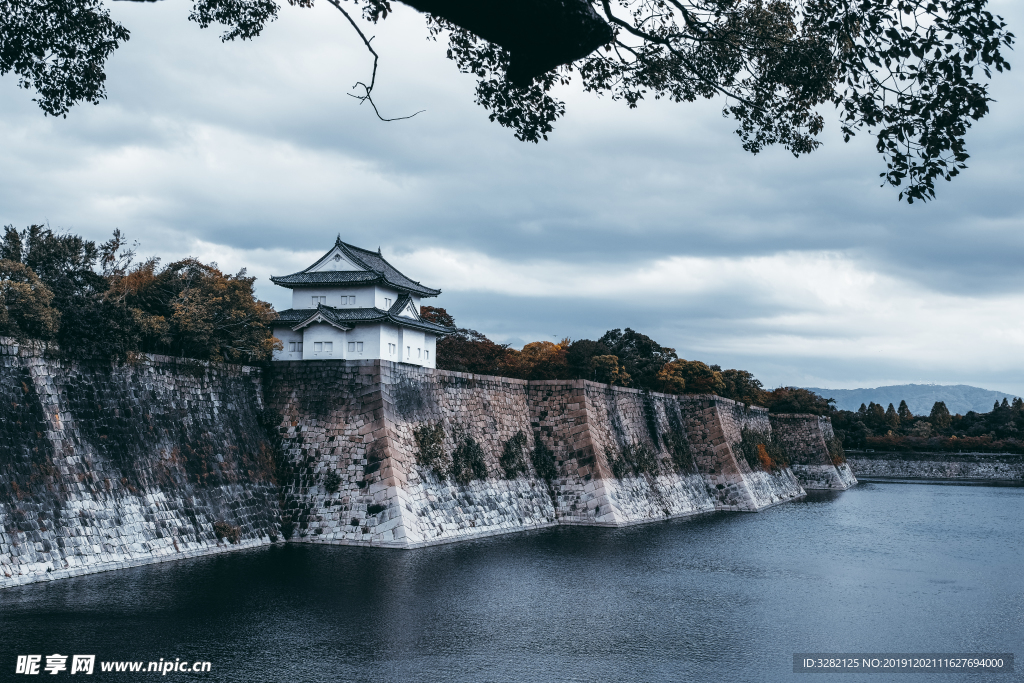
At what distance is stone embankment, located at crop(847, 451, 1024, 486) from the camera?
284 feet

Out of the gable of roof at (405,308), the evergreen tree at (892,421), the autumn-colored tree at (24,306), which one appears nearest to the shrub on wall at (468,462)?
the gable of roof at (405,308)

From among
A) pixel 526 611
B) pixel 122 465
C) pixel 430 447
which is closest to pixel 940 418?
pixel 430 447

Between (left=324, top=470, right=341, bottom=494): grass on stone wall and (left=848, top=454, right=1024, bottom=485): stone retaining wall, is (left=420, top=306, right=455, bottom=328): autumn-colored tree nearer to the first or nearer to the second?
(left=324, top=470, right=341, bottom=494): grass on stone wall

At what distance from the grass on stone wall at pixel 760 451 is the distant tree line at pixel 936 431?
108 ft

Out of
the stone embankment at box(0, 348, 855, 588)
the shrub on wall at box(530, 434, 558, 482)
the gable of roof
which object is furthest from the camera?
the gable of roof

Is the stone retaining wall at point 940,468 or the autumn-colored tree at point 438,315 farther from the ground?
the autumn-colored tree at point 438,315

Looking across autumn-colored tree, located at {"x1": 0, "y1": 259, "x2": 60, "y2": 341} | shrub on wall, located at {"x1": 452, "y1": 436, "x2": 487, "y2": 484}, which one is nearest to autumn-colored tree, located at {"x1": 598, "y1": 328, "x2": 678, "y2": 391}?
shrub on wall, located at {"x1": 452, "y1": 436, "x2": 487, "y2": 484}

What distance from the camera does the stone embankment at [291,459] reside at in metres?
20.2

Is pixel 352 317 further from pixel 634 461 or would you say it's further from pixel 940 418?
pixel 940 418

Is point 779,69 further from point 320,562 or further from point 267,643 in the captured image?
point 320,562

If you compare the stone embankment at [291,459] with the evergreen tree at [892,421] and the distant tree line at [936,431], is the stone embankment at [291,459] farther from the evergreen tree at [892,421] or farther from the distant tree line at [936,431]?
the evergreen tree at [892,421]

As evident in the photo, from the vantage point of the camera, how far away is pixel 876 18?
8.88 metres

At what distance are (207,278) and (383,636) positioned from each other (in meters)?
20.4

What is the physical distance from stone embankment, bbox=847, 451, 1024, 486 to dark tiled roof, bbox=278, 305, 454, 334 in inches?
2669
